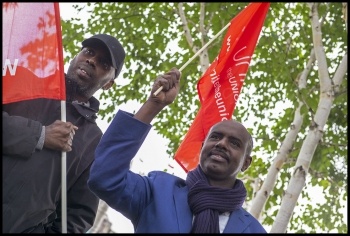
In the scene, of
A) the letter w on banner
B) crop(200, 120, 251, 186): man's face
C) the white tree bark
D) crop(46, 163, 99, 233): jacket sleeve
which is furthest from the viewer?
the white tree bark

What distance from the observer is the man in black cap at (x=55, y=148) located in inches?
163

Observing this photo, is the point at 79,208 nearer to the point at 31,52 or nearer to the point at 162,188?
the point at 162,188

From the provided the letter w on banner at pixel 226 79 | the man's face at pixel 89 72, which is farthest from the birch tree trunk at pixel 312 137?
the man's face at pixel 89 72

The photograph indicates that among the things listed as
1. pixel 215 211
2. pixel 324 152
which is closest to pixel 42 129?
pixel 215 211

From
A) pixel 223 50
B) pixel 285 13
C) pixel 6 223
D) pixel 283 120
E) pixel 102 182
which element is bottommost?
pixel 6 223

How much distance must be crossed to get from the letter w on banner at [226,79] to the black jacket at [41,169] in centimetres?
181

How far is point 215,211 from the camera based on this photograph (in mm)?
3750

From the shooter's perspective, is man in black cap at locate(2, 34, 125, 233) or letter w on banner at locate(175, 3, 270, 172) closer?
man in black cap at locate(2, 34, 125, 233)

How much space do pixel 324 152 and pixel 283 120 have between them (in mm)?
1590

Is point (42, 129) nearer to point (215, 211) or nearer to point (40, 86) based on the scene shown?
point (40, 86)

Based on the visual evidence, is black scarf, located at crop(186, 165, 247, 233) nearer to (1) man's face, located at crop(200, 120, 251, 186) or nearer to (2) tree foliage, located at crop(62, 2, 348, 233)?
(1) man's face, located at crop(200, 120, 251, 186)

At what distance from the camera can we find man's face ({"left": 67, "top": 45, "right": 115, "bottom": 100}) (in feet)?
15.8

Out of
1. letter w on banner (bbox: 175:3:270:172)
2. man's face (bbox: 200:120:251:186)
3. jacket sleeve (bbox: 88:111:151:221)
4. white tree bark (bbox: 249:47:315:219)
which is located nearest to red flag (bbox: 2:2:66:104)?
jacket sleeve (bbox: 88:111:151:221)

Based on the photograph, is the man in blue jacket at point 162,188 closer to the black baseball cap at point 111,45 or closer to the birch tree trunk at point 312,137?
the black baseball cap at point 111,45
